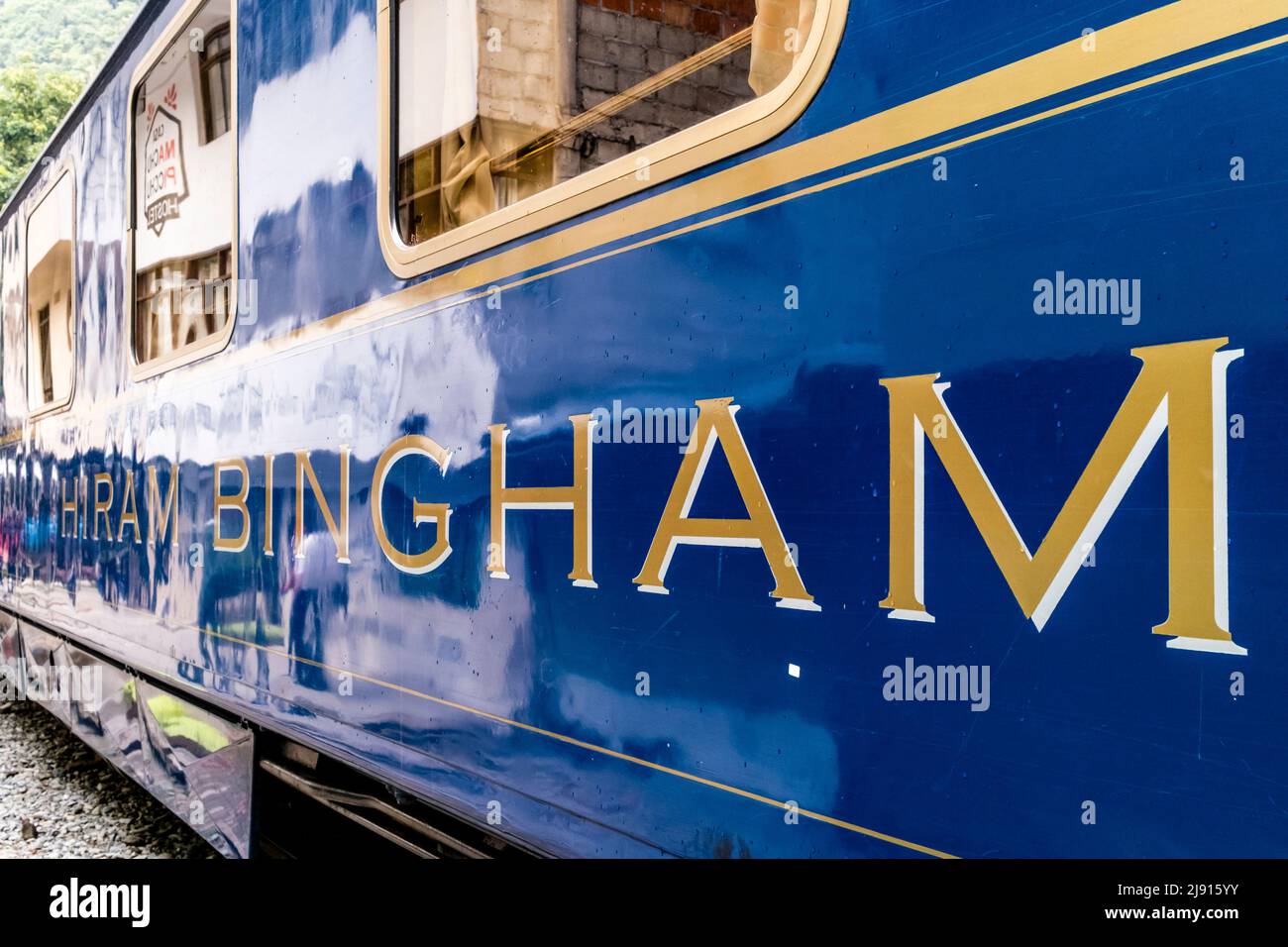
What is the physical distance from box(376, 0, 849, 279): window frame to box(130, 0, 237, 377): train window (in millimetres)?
994

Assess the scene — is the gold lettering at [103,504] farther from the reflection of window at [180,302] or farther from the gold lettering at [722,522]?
the gold lettering at [722,522]

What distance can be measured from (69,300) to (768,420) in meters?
4.45

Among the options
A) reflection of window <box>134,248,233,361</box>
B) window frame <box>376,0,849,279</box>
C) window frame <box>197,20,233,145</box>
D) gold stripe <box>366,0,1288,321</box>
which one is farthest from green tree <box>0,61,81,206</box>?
gold stripe <box>366,0,1288,321</box>

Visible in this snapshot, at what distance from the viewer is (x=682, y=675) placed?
1.61m

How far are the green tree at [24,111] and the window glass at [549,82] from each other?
2854 cm

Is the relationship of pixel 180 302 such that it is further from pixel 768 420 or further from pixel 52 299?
pixel 768 420

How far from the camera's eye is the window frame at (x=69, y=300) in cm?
479

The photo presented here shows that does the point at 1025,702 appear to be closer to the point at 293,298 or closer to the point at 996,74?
the point at 996,74

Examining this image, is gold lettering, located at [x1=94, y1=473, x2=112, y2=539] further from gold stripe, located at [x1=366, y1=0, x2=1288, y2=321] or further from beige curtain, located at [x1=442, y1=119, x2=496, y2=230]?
gold stripe, located at [x1=366, y1=0, x2=1288, y2=321]

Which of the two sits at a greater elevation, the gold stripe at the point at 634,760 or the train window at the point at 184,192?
the train window at the point at 184,192

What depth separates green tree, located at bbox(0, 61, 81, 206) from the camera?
26.8 m

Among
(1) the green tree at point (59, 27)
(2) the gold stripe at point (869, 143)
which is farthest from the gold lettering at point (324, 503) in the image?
(1) the green tree at point (59, 27)

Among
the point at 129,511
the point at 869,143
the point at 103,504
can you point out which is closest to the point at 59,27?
the point at 103,504
